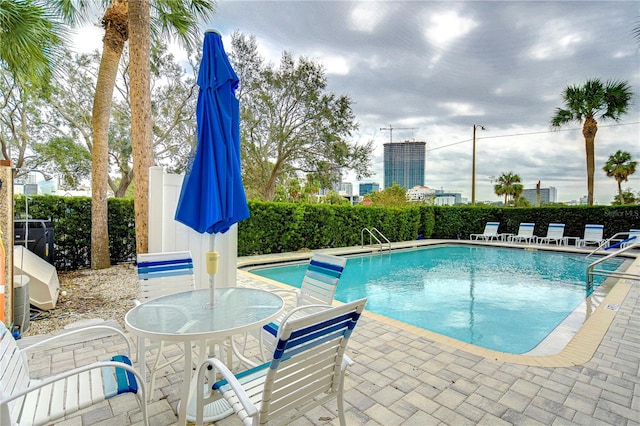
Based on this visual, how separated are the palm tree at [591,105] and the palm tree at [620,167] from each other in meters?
12.0

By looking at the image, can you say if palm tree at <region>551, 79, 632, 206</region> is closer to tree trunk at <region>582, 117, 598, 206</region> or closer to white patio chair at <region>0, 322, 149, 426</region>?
A: tree trunk at <region>582, 117, 598, 206</region>

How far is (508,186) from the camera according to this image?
104ft

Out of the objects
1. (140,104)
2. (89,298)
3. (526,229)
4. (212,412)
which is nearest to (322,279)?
(212,412)

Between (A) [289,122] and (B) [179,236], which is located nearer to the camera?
(B) [179,236]

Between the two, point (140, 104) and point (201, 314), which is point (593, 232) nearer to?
point (201, 314)

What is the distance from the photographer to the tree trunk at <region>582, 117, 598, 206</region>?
49.5ft

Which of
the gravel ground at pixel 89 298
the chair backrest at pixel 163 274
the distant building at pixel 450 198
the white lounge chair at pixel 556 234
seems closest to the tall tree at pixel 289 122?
the white lounge chair at pixel 556 234

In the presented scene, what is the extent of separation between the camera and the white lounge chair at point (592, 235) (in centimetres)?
1288

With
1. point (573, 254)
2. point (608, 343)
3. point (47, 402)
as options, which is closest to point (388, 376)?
point (47, 402)

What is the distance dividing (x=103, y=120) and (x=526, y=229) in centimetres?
1670

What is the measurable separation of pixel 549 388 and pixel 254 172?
15.1 metres

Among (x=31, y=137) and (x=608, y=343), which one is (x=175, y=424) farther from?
(x=31, y=137)

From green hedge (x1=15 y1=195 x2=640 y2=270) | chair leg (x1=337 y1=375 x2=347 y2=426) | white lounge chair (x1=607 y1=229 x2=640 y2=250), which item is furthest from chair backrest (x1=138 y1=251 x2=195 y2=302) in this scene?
white lounge chair (x1=607 y1=229 x2=640 y2=250)

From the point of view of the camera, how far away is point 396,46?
11875 millimetres
